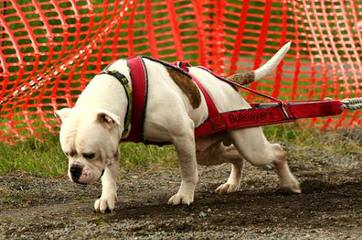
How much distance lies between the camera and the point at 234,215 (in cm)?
539

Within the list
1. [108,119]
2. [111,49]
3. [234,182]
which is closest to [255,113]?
[234,182]

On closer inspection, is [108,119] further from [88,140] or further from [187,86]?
[187,86]

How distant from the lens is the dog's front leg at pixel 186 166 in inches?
218

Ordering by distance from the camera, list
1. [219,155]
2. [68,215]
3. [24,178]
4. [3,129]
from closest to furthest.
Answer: [68,215] < [219,155] < [24,178] < [3,129]

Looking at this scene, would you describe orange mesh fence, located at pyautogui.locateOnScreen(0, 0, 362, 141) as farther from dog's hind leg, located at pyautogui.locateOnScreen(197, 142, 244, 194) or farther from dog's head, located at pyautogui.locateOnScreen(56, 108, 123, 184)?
dog's head, located at pyautogui.locateOnScreen(56, 108, 123, 184)

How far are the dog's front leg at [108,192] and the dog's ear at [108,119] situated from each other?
0.49 meters

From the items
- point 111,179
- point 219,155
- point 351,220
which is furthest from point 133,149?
point 351,220

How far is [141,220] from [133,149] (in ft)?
8.11

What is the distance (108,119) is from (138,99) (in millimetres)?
318

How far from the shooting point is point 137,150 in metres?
7.75

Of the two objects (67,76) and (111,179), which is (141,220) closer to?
(111,179)

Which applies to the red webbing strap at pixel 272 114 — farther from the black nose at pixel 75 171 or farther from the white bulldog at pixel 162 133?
the black nose at pixel 75 171

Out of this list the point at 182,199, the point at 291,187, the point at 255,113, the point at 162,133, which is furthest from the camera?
the point at 291,187

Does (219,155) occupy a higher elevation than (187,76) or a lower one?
lower
